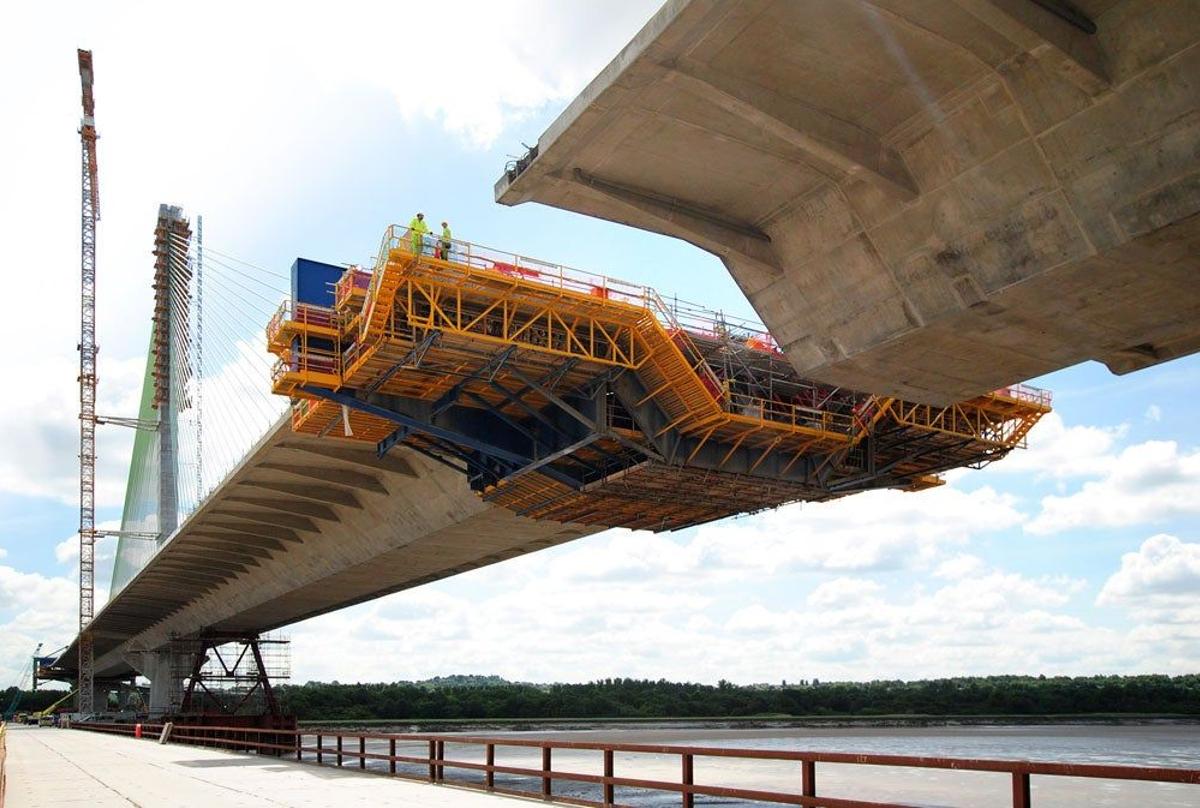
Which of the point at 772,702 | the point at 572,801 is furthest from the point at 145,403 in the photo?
the point at 572,801

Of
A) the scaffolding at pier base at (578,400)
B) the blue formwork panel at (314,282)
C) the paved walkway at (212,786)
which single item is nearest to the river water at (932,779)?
the paved walkway at (212,786)

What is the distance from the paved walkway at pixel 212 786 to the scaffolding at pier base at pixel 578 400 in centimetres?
935

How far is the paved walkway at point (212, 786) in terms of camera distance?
1687 centimetres

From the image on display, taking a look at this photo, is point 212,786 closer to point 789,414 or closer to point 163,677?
point 789,414

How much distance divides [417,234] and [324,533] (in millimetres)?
32006

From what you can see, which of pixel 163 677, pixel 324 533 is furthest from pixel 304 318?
pixel 163 677

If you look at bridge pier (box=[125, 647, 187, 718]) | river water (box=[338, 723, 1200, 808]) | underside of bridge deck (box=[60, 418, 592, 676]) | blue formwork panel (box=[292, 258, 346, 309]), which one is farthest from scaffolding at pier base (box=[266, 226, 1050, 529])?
bridge pier (box=[125, 647, 187, 718])

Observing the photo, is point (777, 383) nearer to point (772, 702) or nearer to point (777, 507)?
point (777, 507)

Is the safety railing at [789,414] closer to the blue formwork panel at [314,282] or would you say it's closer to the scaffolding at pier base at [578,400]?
the scaffolding at pier base at [578,400]

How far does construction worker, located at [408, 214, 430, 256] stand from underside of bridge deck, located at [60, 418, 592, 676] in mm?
12750

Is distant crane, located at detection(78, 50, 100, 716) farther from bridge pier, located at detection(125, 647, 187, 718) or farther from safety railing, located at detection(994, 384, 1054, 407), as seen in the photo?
safety railing, located at detection(994, 384, 1054, 407)

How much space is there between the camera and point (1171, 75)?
10656mm

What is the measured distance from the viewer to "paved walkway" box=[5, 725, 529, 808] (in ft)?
A: 55.3

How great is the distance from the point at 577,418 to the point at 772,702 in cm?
10043
